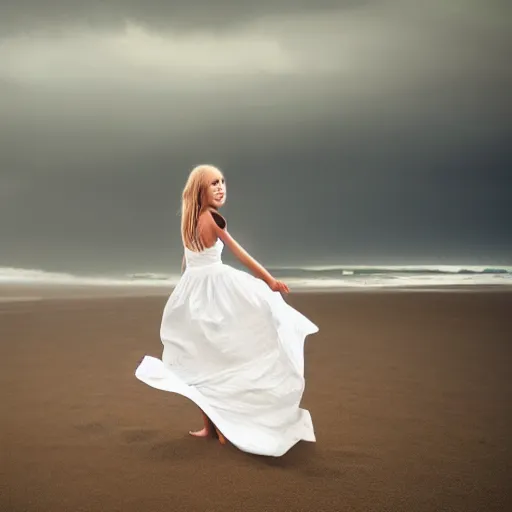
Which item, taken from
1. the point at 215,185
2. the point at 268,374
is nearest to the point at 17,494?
the point at 268,374

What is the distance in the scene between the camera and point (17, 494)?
3297mm

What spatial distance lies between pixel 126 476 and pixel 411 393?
124 inches

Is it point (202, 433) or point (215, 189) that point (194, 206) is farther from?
point (202, 433)

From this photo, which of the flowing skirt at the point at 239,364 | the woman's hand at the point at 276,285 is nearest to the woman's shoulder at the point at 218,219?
the flowing skirt at the point at 239,364

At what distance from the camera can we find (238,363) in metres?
3.91

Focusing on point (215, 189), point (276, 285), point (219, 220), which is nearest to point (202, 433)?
point (276, 285)

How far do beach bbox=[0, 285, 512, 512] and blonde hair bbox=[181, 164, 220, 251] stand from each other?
1.48 meters

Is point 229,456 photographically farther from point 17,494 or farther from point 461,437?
point 461,437

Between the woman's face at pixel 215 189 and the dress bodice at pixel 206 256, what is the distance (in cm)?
28

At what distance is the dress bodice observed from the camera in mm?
4055

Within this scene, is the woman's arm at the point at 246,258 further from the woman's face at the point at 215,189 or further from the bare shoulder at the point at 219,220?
the woman's face at the point at 215,189

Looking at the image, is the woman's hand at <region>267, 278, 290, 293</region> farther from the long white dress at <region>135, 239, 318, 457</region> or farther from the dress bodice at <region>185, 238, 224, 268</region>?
the dress bodice at <region>185, 238, 224, 268</region>

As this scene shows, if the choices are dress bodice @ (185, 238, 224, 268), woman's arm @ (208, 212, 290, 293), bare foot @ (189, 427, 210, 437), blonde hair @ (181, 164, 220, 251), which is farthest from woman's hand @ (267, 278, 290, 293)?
bare foot @ (189, 427, 210, 437)

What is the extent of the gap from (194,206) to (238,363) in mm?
1167
